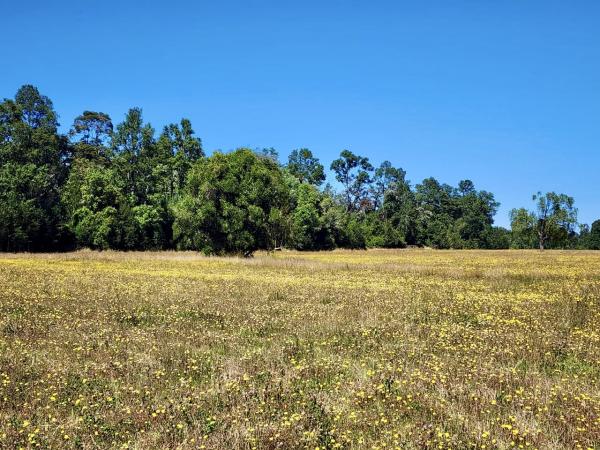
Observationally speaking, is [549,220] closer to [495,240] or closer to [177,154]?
[495,240]

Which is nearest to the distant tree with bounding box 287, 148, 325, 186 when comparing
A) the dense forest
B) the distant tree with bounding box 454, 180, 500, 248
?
the dense forest

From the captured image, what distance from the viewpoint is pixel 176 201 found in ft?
254

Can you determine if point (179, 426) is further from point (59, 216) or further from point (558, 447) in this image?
point (59, 216)

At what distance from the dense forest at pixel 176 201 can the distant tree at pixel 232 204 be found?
13 centimetres

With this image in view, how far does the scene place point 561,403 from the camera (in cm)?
720

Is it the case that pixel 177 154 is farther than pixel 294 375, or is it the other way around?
pixel 177 154

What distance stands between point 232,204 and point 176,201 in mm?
25505

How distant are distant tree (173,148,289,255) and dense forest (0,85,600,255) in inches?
5.3

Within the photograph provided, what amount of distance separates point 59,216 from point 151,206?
14.0 metres

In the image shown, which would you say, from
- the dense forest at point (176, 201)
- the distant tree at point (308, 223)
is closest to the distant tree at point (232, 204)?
the dense forest at point (176, 201)

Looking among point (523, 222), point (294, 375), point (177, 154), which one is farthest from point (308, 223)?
point (294, 375)

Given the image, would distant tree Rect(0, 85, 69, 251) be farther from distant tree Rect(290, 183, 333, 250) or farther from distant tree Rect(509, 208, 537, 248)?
distant tree Rect(509, 208, 537, 248)

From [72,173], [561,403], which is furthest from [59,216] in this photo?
[561,403]

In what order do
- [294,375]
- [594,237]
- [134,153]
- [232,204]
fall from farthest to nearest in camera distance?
[594,237]
[134,153]
[232,204]
[294,375]
